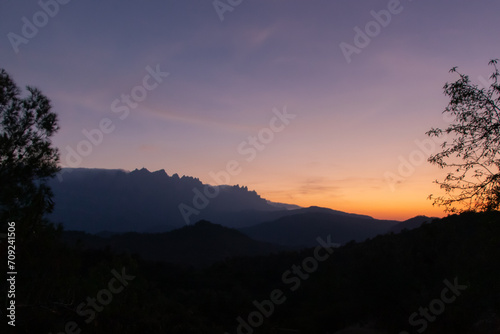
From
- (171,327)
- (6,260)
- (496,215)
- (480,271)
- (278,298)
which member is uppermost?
(6,260)

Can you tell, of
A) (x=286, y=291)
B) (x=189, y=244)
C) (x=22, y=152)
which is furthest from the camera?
(x=189, y=244)

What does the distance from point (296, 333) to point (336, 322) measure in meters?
3.18

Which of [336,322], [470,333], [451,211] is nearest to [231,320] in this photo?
[336,322]

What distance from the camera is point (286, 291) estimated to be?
4228 centimetres

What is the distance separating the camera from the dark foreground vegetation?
7789mm

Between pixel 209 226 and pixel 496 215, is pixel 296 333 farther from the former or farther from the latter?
pixel 209 226

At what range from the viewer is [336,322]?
2481 centimetres

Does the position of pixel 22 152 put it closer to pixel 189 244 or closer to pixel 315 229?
pixel 189 244

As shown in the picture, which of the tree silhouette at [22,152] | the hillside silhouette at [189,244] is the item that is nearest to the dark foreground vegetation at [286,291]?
the tree silhouette at [22,152]

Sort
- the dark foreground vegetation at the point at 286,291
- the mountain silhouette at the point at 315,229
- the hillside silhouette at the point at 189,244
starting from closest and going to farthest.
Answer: the dark foreground vegetation at the point at 286,291
the hillside silhouette at the point at 189,244
the mountain silhouette at the point at 315,229

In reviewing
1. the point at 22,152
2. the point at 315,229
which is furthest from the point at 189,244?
the point at 22,152

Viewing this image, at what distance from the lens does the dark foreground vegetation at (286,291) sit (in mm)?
7789

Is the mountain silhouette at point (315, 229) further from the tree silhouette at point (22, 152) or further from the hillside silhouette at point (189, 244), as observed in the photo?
the tree silhouette at point (22, 152)

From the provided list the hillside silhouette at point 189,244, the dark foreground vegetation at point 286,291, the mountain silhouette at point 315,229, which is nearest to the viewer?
the dark foreground vegetation at point 286,291
